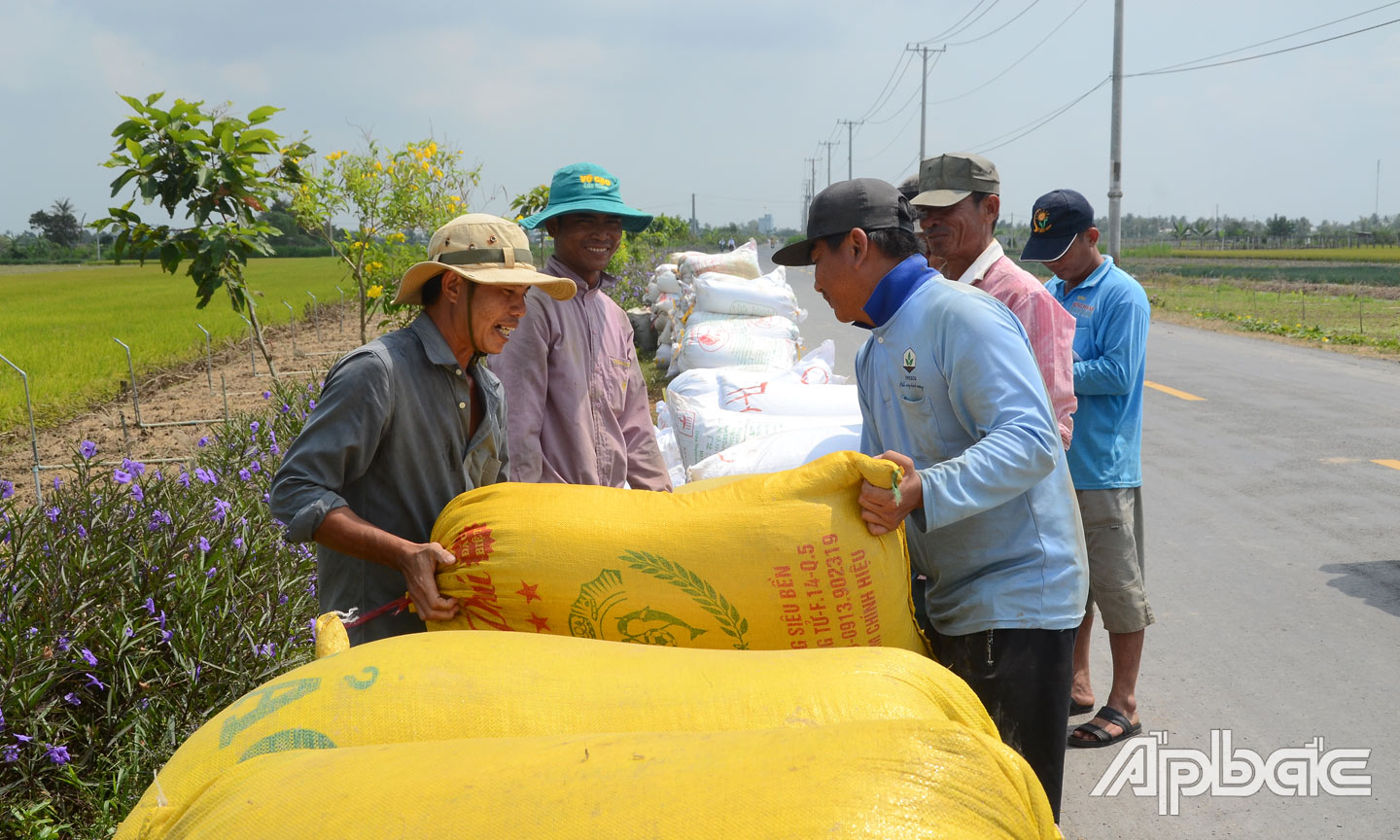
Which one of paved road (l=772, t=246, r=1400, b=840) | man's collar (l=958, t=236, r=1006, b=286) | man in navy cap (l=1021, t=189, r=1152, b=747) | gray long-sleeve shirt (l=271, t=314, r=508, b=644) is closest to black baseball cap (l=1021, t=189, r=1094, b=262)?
man in navy cap (l=1021, t=189, r=1152, b=747)

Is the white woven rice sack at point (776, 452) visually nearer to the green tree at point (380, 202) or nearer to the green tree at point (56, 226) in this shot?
the green tree at point (380, 202)

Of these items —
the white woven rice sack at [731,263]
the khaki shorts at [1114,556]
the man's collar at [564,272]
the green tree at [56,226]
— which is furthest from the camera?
the green tree at [56,226]

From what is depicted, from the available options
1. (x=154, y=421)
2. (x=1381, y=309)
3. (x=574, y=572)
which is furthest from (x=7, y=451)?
(x=1381, y=309)

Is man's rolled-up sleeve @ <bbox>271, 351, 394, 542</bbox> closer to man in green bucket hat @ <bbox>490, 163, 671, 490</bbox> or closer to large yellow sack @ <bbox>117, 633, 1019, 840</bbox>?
large yellow sack @ <bbox>117, 633, 1019, 840</bbox>

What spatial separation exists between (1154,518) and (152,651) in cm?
494

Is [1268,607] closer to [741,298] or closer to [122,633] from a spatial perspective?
[122,633]

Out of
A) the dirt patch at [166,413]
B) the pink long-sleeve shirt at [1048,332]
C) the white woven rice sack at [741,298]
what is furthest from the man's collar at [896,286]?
the white woven rice sack at [741,298]

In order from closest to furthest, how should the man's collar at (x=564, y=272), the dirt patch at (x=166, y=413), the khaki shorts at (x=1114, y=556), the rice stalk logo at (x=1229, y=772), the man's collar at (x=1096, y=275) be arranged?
the man's collar at (x=564, y=272) → the rice stalk logo at (x=1229, y=772) → the khaki shorts at (x=1114, y=556) → the man's collar at (x=1096, y=275) → the dirt patch at (x=166, y=413)

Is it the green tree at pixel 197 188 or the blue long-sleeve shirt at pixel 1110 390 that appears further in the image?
the green tree at pixel 197 188

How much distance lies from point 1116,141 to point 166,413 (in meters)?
16.7

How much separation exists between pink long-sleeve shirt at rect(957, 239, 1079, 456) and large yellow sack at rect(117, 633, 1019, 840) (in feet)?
3.98

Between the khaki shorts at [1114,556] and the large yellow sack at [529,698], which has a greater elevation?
the large yellow sack at [529,698]

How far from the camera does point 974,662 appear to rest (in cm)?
190

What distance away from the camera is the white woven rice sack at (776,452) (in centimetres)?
353
